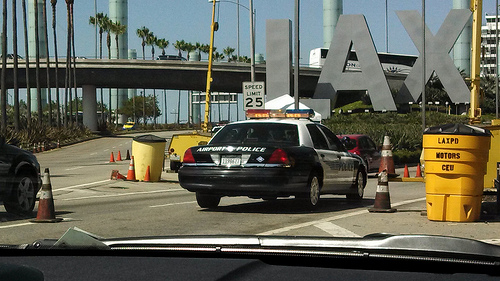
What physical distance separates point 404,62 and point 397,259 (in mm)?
98907

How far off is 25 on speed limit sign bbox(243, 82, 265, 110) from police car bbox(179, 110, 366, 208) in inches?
553

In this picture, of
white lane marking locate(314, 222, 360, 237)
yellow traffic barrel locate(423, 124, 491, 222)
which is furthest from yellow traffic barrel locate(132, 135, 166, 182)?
yellow traffic barrel locate(423, 124, 491, 222)

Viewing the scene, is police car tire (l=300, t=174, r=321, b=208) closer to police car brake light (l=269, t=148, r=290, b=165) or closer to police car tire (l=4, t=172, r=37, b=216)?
police car brake light (l=269, t=148, r=290, b=165)

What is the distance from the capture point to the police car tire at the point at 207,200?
12.9 meters

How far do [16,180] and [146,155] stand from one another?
9453mm

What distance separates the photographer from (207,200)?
13023mm

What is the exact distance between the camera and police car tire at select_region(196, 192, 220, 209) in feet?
42.3

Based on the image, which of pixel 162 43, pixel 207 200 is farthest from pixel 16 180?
pixel 162 43

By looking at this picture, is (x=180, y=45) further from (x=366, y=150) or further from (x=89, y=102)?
(x=366, y=150)

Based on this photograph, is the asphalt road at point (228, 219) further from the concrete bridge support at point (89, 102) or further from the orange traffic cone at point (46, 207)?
the concrete bridge support at point (89, 102)

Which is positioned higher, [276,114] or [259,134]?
[276,114]

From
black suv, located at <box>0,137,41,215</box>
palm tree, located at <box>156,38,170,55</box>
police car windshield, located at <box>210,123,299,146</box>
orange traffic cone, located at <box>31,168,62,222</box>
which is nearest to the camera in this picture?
orange traffic cone, located at <box>31,168,62,222</box>

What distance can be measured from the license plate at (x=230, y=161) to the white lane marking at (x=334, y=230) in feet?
6.23

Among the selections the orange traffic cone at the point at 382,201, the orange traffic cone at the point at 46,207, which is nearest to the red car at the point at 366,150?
the orange traffic cone at the point at 382,201
